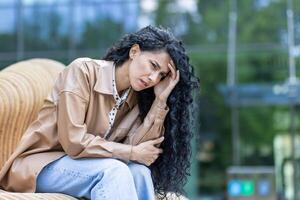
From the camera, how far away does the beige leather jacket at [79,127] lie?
253 cm

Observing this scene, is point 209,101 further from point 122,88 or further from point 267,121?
point 122,88

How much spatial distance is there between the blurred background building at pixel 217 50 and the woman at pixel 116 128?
21.9 ft

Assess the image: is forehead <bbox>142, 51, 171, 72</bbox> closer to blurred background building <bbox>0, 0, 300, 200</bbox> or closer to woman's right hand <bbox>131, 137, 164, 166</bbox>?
woman's right hand <bbox>131, 137, 164, 166</bbox>

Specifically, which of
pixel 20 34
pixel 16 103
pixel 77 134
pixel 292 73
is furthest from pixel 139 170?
pixel 20 34

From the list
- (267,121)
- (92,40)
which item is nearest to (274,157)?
(267,121)

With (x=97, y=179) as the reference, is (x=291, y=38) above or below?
above

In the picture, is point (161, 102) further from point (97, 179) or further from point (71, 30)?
point (71, 30)

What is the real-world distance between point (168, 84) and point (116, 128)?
286mm

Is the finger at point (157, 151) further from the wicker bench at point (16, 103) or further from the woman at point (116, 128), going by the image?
the wicker bench at point (16, 103)

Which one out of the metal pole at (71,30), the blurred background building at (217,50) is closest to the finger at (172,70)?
the blurred background building at (217,50)

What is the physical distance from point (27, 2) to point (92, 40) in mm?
1268

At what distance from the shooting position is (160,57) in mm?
2631

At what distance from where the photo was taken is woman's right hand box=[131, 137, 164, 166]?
259 centimetres

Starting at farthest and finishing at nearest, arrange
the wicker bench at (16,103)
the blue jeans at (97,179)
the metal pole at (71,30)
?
the metal pole at (71,30) → the wicker bench at (16,103) → the blue jeans at (97,179)
